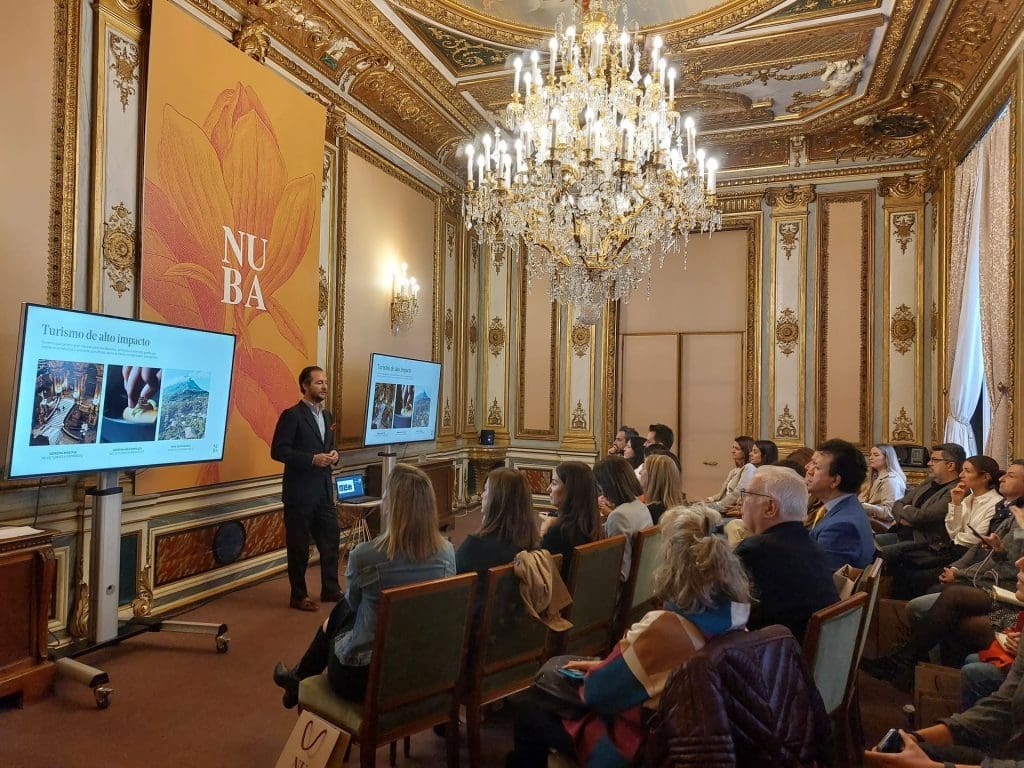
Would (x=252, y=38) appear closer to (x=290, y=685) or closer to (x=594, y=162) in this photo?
(x=594, y=162)

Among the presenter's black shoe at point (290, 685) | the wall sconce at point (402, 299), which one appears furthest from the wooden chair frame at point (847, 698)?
the wall sconce at point (402, 299)

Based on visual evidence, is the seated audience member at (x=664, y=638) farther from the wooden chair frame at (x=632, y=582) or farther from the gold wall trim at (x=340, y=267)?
the gold wall trim at (x=340, y=267)

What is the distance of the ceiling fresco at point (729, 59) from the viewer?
5180 mm

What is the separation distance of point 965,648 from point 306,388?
395 cm

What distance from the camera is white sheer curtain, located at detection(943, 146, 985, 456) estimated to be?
5926 millimetres

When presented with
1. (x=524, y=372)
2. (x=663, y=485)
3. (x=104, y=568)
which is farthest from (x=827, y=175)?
(x=104, y=568)

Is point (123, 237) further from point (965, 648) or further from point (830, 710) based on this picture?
point (965, 648)

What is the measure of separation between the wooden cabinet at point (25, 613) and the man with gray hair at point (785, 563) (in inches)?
117

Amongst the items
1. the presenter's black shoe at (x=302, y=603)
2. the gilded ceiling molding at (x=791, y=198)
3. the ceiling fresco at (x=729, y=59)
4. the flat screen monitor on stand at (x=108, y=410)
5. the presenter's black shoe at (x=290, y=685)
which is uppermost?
the ceiling fresco at (x=729, y=59)

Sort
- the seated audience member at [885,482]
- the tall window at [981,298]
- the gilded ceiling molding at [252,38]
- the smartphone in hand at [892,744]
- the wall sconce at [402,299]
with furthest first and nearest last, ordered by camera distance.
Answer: the wall sconce at [402,299]
the seated audience member at [885,482]
the tall window at [981,298]
the gilded ceiling molding at [252,38]
the smartphone in hand at [892,744]

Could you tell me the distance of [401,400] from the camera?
6121 mm

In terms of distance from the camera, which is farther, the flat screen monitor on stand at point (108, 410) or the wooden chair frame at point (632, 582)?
the wooden chair frame at point (632, 582)

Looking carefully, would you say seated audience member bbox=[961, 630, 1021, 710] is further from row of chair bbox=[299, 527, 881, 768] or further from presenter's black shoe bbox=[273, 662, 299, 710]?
presenter's black shoe bbox=[273, 662, 299, 710]

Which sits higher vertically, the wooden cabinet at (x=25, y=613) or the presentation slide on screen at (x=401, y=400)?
the presentation slide on screen at (x=401, y=400)
